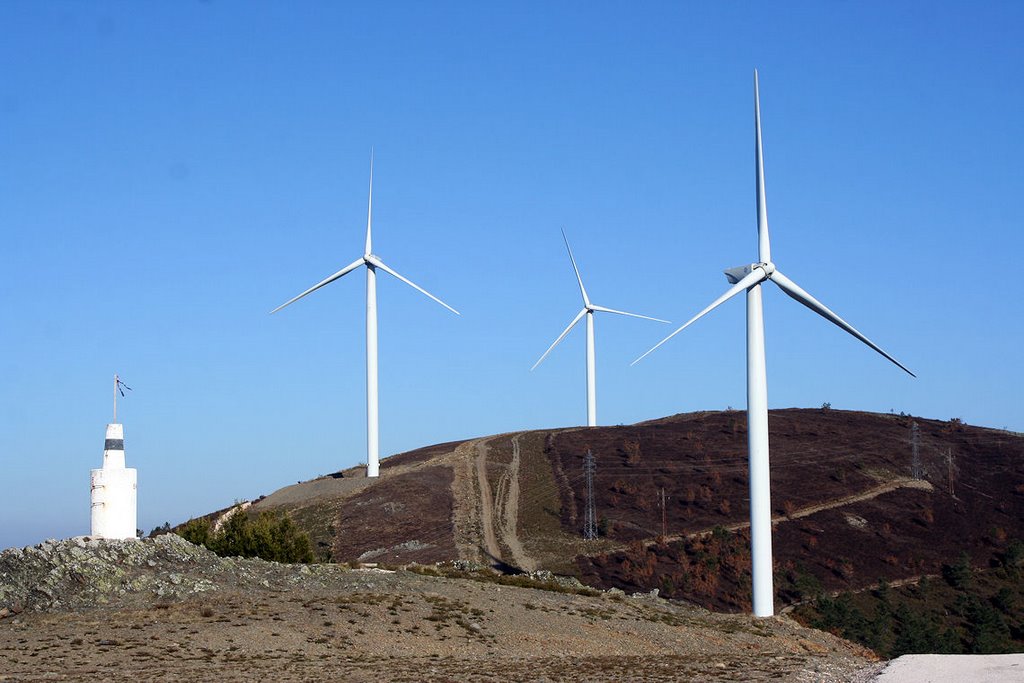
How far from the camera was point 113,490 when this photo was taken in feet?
134

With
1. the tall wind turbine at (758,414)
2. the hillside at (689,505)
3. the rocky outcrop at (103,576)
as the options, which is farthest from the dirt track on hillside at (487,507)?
the rocky outcrop at (103,576)

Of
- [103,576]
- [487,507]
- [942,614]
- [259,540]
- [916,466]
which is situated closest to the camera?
[103,576]

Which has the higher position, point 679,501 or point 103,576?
point 679,501

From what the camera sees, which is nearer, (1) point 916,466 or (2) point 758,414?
(2) point 758,414

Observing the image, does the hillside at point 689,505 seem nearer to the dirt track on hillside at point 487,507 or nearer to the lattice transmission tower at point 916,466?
the dirt track on hillside at point 487,507

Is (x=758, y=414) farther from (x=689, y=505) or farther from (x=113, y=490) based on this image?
(x=689, y=505)

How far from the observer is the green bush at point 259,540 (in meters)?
61.4

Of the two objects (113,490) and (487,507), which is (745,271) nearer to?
(113,490)

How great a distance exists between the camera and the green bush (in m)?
61.4

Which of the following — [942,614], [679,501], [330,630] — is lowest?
[942,614]

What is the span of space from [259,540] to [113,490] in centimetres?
2143

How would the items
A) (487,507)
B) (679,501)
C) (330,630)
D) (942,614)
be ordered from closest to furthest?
1. (330,630)
2. (942,614)
3. (487,507)
4. (679,501)

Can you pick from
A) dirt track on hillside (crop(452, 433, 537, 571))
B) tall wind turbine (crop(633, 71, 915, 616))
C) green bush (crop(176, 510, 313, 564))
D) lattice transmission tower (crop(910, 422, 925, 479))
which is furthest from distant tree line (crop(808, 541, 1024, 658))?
green bush (crop(176, 510, 313, 564))

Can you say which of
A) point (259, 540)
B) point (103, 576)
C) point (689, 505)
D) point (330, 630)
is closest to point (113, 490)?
point (103, 576)
